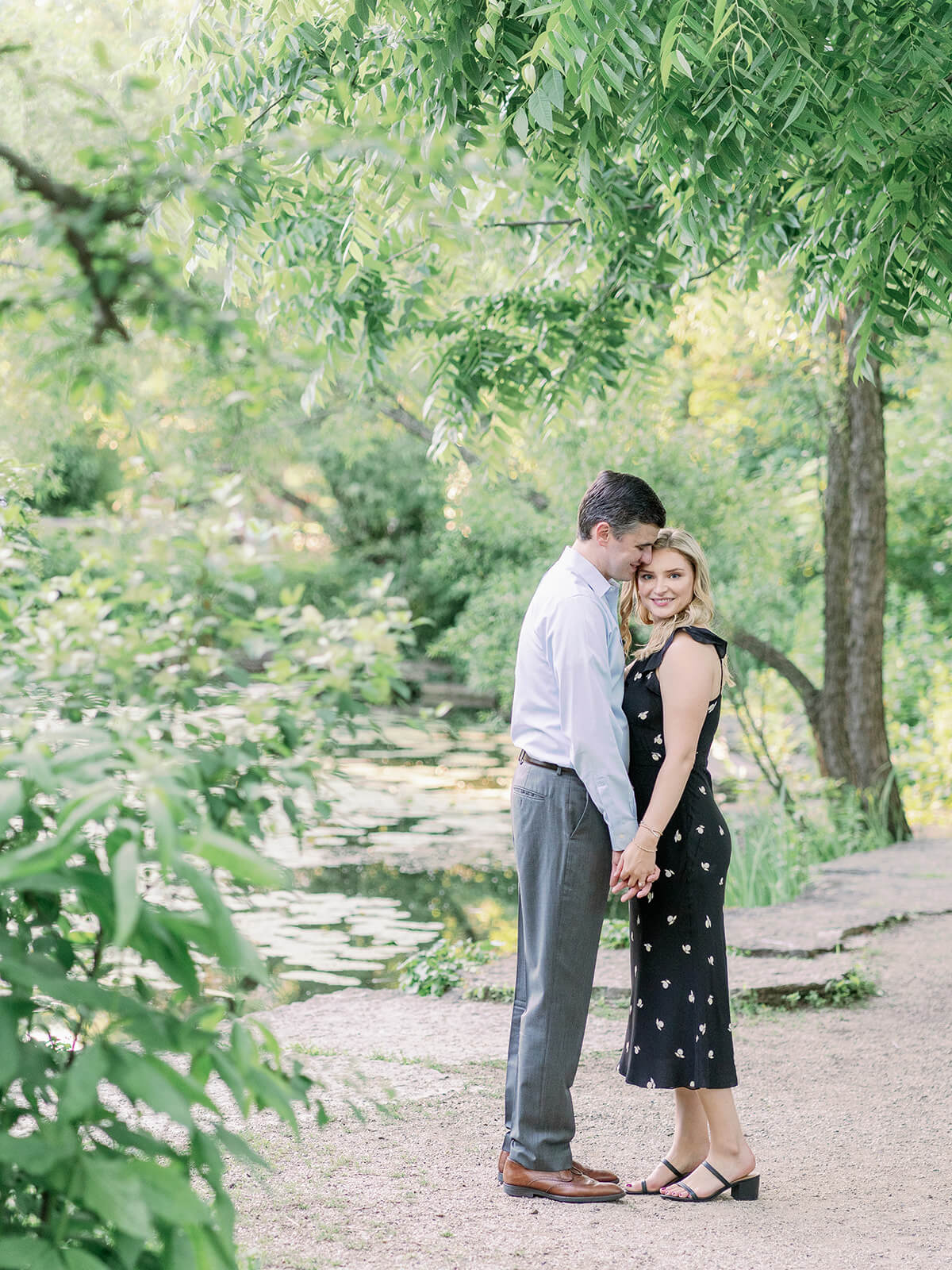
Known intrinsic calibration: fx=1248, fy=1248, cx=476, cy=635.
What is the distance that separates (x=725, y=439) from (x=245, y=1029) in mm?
10211

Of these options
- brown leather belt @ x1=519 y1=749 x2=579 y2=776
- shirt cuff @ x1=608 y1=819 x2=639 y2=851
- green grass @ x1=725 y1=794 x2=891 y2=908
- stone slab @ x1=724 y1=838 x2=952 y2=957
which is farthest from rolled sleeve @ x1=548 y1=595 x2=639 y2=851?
green grass @ x1=725 y1=794 x2=891 y2=908

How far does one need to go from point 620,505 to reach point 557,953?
1.32 m

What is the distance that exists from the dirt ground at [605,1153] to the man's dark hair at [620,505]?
1724mm

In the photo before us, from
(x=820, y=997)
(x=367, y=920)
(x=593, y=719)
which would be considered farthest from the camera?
(x=367, y=920)

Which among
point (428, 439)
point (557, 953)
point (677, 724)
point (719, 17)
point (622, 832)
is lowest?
point (557, 953)

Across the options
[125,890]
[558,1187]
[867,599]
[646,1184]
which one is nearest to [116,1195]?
[125,890]

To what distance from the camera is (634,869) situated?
3.52 m

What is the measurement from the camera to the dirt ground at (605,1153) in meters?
3.24

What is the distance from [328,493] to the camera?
2538 cm

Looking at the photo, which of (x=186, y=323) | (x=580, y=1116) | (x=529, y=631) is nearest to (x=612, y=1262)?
(x=580, y=1116)

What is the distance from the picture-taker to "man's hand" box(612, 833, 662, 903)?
3510mm

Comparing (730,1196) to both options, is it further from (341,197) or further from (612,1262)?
(341,197)

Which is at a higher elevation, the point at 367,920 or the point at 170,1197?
the point at 170,1197

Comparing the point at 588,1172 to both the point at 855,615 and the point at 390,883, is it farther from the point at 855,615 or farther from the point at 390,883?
the point at 855,615
